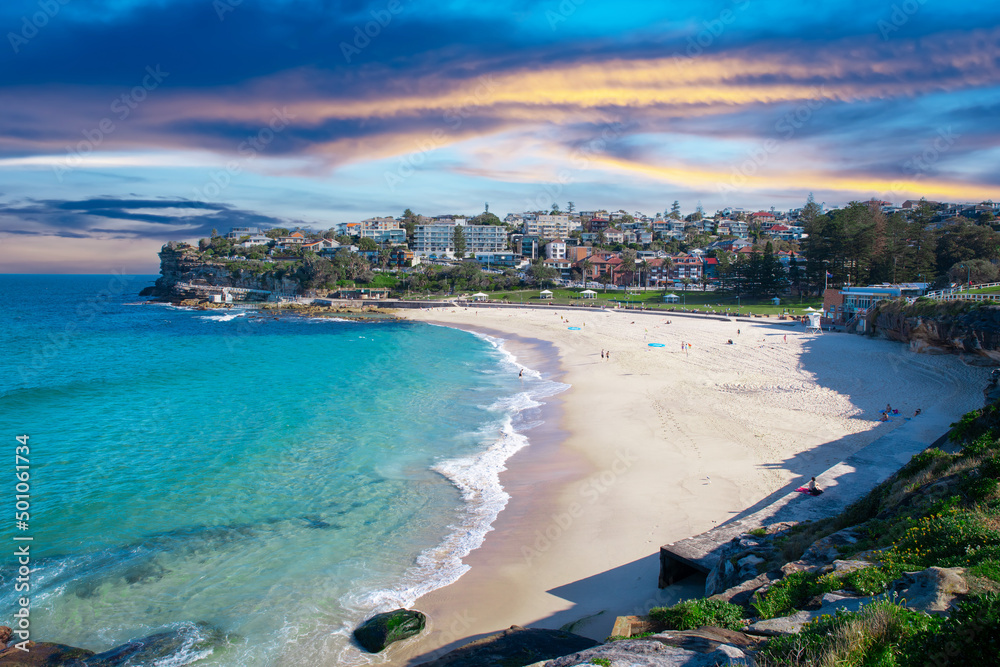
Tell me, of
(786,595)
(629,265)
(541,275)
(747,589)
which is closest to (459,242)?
(541,275)

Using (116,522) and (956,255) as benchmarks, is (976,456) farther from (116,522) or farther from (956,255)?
(956,255)

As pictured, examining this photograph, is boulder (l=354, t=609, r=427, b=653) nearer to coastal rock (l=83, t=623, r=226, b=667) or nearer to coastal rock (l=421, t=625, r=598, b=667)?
coastal rock (l=421, t=625, r=598, b=667)

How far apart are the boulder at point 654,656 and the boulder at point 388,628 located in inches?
198

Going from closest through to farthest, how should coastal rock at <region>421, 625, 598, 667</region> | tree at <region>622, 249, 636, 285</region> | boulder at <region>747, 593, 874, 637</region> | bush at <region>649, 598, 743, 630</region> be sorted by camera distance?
1. boulder at <region>747, 593, 874, 637</region>
2. bush at <region>649, 598, 743, 630</region>
3. coastal rock at <region>421, 625, 598, 667</region>
4. tree at <region>622, 249, 636, 285</region>

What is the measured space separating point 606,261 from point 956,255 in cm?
5109

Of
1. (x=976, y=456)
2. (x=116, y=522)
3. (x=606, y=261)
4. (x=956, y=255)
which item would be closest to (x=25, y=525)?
(x=116, y=522)

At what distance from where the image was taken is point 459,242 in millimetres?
128250

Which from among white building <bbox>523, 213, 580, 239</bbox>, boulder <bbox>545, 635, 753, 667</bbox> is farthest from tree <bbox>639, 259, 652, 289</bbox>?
boulder <bbox>545, 635, 753, 667</bbox>

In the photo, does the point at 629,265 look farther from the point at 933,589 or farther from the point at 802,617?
the point at 933,589

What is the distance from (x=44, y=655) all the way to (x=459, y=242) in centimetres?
12254

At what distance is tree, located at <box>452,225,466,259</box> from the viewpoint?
124262mm

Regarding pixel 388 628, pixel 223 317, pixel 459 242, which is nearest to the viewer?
pixel 388 628

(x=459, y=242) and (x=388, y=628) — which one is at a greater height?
(x=459, y=242)

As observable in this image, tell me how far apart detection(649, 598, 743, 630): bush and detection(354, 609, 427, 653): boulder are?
185 inches
